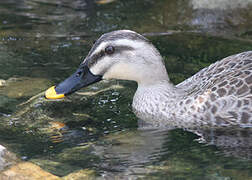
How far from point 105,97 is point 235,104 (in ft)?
7.26

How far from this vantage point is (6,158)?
6.55m

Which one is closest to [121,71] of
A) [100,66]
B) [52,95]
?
[100,66]

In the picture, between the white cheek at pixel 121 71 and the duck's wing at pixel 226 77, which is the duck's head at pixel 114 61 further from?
the duck's wing at pixel 226 77

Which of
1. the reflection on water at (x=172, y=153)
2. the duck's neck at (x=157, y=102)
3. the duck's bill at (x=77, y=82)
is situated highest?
the duck's bill at (x=77, y=82)

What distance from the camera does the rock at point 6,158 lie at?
252 inches

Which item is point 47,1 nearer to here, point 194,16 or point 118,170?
point 194,16

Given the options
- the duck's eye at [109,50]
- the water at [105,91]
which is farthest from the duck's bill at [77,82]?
the water at [105,91]

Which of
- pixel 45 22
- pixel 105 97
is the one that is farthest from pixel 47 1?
pixel 105 97

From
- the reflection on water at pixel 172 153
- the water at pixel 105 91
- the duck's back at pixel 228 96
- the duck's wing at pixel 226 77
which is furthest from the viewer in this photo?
the duck's wing at pixel 226 77

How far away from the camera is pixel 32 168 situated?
6461 millimetres

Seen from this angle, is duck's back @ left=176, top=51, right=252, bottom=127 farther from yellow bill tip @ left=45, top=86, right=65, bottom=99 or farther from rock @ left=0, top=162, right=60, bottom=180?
rock @ left=0, top=162, right=60, bottom=180

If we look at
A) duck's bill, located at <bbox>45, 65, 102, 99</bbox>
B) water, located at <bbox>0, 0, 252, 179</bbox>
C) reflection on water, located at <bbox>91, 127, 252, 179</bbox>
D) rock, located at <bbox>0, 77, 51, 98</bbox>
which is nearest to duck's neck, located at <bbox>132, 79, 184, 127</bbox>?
water, located at <bbox>0, 0, 252, 179</bbox>

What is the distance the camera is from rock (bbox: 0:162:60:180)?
6.21m

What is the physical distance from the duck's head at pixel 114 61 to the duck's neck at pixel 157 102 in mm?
293
